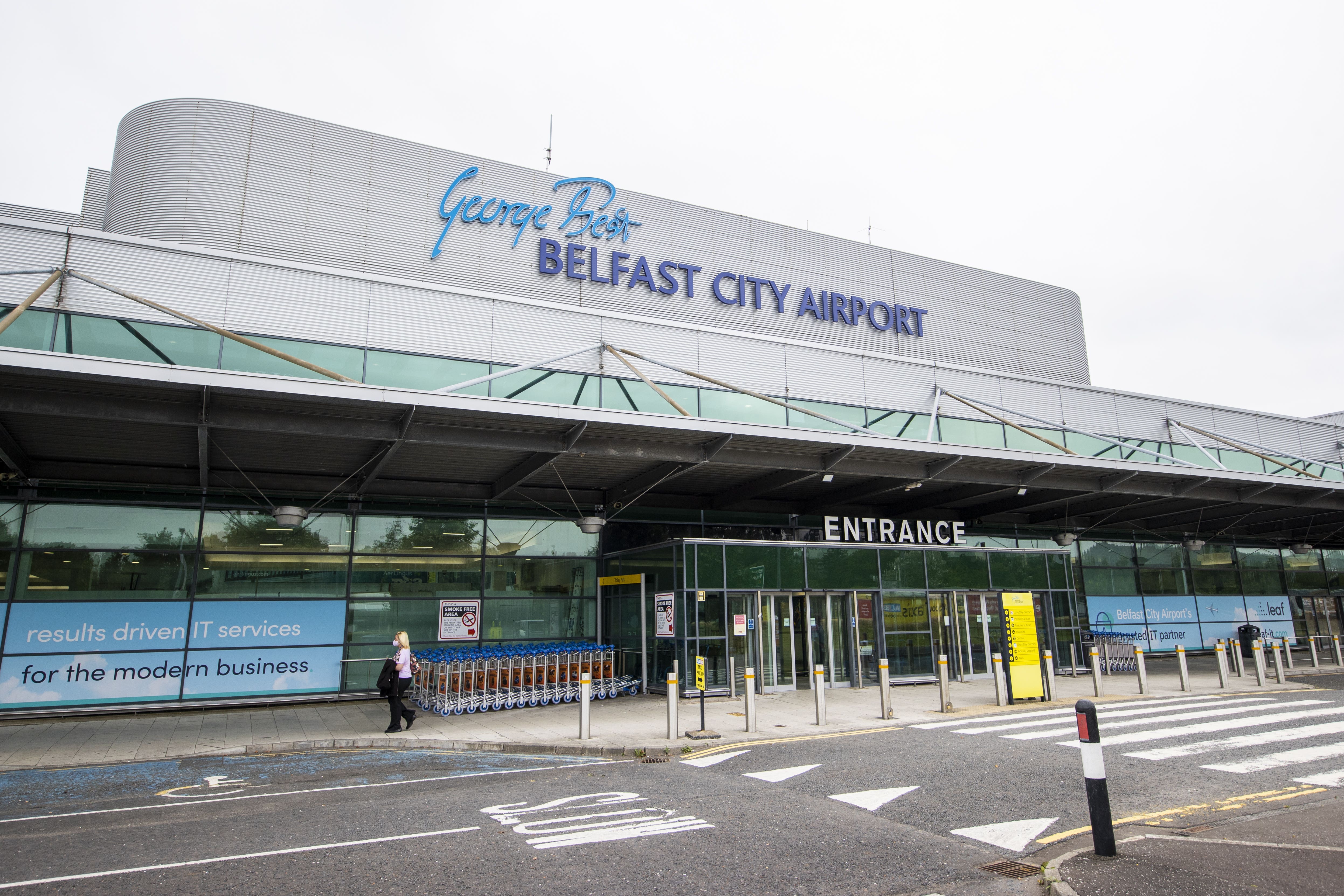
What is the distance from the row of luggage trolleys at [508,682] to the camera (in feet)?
49.3

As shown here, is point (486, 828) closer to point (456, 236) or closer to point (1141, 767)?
point (1141, 767)

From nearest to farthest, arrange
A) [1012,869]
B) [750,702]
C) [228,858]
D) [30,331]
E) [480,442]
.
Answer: [1012,869]
[228,858]
[750,702]
[30,331]
[480,442]

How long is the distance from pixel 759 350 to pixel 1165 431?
14718mm

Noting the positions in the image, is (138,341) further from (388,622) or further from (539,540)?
(539,540)

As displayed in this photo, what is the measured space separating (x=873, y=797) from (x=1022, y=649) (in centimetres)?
936

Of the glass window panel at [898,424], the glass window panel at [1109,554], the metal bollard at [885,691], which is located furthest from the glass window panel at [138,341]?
the glass window panel at [1109,554]

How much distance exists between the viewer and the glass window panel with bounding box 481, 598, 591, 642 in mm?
18422

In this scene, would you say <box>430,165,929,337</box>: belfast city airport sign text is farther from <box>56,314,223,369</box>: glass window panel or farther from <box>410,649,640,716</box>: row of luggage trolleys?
<box>410,649,640,716</box>: row of luggage trolleys

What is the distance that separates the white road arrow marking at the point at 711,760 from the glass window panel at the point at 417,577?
9.35m

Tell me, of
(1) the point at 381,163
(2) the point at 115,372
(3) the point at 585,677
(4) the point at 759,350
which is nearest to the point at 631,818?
(3) the point at 585,677

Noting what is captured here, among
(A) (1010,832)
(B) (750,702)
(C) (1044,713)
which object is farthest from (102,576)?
(C) (1044,713)

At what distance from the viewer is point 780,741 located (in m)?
11.4

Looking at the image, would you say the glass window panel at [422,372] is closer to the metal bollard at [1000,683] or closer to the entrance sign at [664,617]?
the entrance sign at [664,617]

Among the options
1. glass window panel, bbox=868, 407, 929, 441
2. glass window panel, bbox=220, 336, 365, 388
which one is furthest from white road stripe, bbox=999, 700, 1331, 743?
glass window panel, bbox=220, 336, 365, 388
